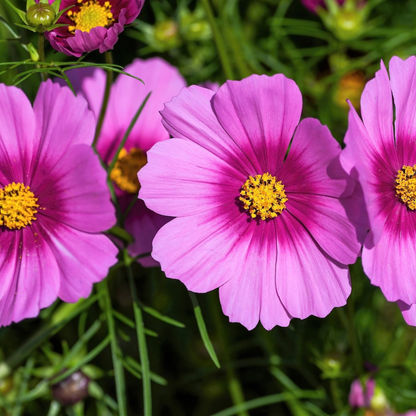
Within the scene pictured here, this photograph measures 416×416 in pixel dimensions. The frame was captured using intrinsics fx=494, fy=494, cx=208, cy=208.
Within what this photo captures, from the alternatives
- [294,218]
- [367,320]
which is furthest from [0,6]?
[367,320]

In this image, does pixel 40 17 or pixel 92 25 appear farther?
pixel 92 25

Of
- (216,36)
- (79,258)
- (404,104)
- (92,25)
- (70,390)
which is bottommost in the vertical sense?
(70,390)

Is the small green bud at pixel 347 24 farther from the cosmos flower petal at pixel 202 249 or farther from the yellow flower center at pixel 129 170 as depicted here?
the cosmos flower petal at pixel 202 249

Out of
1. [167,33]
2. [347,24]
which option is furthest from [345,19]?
[167,33]

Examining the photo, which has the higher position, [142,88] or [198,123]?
[142,88]

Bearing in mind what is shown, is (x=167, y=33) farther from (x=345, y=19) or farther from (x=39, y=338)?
(x=39, y=338)

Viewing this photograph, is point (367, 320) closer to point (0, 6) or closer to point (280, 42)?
point (280, 42)

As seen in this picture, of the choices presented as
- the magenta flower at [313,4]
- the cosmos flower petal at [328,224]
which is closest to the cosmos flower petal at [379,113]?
the cosmos flower petal at [328,224]

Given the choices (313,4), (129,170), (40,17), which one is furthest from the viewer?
(313,4)
